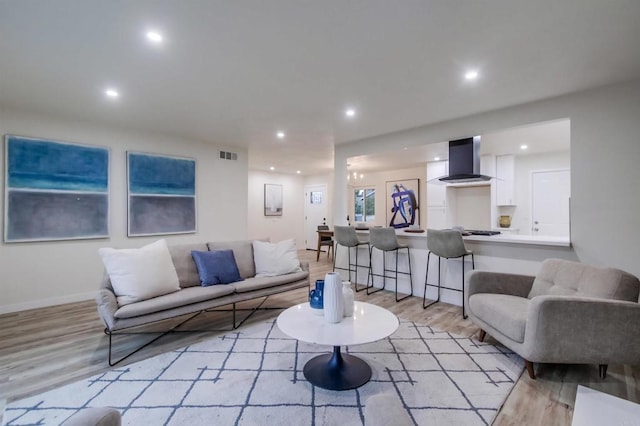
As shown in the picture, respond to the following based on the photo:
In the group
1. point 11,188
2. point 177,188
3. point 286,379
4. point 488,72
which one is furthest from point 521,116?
point 11,188

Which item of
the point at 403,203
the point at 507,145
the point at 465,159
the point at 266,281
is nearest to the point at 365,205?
the point at 403,203

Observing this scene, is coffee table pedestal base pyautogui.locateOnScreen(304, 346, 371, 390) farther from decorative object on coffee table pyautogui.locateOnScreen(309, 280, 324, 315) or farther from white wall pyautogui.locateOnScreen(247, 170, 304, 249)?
white wall pyautogui.locateOnScreen(247, 170, 304, 249)

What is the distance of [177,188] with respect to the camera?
4.69 metres

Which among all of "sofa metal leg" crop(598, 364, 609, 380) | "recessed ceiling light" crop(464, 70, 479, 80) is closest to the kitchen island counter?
"sofa metal leg" crop(598, 364, 609, 380)

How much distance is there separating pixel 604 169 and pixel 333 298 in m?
2.98

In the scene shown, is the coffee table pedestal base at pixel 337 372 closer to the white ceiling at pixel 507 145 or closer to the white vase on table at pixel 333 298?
the white vase on table at pixel 333 298

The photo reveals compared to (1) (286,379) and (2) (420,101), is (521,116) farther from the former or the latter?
(1) (286,379)

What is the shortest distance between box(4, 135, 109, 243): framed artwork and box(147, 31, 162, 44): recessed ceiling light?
2.62 m

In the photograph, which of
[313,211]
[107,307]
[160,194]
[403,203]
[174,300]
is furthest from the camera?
[313,211]

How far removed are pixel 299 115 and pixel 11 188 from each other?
3.49m

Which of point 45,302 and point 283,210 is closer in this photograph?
point 45,302

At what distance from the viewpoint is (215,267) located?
3.08 m

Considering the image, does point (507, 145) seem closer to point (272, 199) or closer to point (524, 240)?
point (524, 240)

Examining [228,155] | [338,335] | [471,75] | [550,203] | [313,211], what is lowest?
[338,335]
